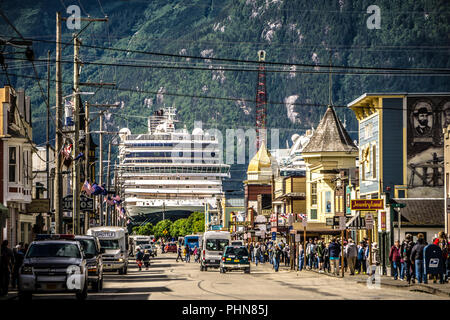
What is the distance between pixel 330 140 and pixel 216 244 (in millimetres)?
21585

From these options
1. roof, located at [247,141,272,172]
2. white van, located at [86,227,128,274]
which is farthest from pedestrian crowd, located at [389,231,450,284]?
roof, located at [247,141,272,172]

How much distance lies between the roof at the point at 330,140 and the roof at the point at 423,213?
20.5 m

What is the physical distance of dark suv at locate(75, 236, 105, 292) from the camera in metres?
35.5

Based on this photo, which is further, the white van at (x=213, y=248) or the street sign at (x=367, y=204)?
the white van at (x=213, y=248)

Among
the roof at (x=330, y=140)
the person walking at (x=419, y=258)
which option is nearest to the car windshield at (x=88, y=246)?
the person walking at (x=419, y=258)

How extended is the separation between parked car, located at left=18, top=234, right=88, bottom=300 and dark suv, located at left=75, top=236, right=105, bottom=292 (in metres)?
4.17

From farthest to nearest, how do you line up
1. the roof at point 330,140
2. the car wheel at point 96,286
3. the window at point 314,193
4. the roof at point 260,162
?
the roof at point 260,162
the window at point 314,193
the roof at point 330,140
the car wheel at point 96,286

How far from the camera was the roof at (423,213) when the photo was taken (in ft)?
188

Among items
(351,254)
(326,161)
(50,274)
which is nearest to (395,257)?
(351,254)

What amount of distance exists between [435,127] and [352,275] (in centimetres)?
1614

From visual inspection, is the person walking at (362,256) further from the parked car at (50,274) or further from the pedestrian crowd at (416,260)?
the parked car at (50,274)

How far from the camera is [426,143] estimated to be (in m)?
61.3

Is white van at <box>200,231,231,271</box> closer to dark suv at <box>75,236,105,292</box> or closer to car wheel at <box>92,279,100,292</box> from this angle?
dark suv at <box>75,236,105,292</box>

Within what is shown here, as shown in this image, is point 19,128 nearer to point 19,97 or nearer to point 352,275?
point 19,97
